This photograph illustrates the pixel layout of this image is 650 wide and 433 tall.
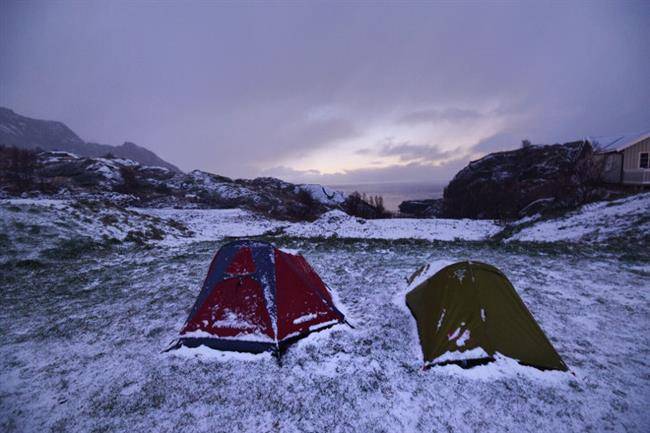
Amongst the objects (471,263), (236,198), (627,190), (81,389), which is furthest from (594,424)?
(236,198)

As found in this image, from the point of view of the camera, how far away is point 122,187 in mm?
36656

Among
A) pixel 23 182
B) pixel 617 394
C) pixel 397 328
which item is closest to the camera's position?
pixel 617 394

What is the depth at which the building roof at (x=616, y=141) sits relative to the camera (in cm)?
2161

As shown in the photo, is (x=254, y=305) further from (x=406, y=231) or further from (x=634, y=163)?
(x=634, y=163)

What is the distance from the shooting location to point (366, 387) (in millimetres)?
4141

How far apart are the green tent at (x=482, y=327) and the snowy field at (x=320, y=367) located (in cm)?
24

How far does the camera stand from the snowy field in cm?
362

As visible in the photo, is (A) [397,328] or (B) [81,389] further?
(A) [397,328]

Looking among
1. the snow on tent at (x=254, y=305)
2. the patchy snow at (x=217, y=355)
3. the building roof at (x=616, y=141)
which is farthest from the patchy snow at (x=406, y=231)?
the building roof at (x=616, y=141)

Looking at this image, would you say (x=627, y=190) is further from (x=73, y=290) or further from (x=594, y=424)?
(x=73, y=290)

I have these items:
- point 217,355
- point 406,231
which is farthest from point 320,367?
point 406,231

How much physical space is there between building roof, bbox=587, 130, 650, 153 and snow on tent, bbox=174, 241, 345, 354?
3127 cm

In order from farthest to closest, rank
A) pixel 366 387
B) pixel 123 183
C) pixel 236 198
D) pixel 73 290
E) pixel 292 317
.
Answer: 1. pixel 236 198
2. pixel 123 183
3. pixel 73 290
4. pixel 292 317
5. pixel 366 387

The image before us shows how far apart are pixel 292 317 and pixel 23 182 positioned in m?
40.1
